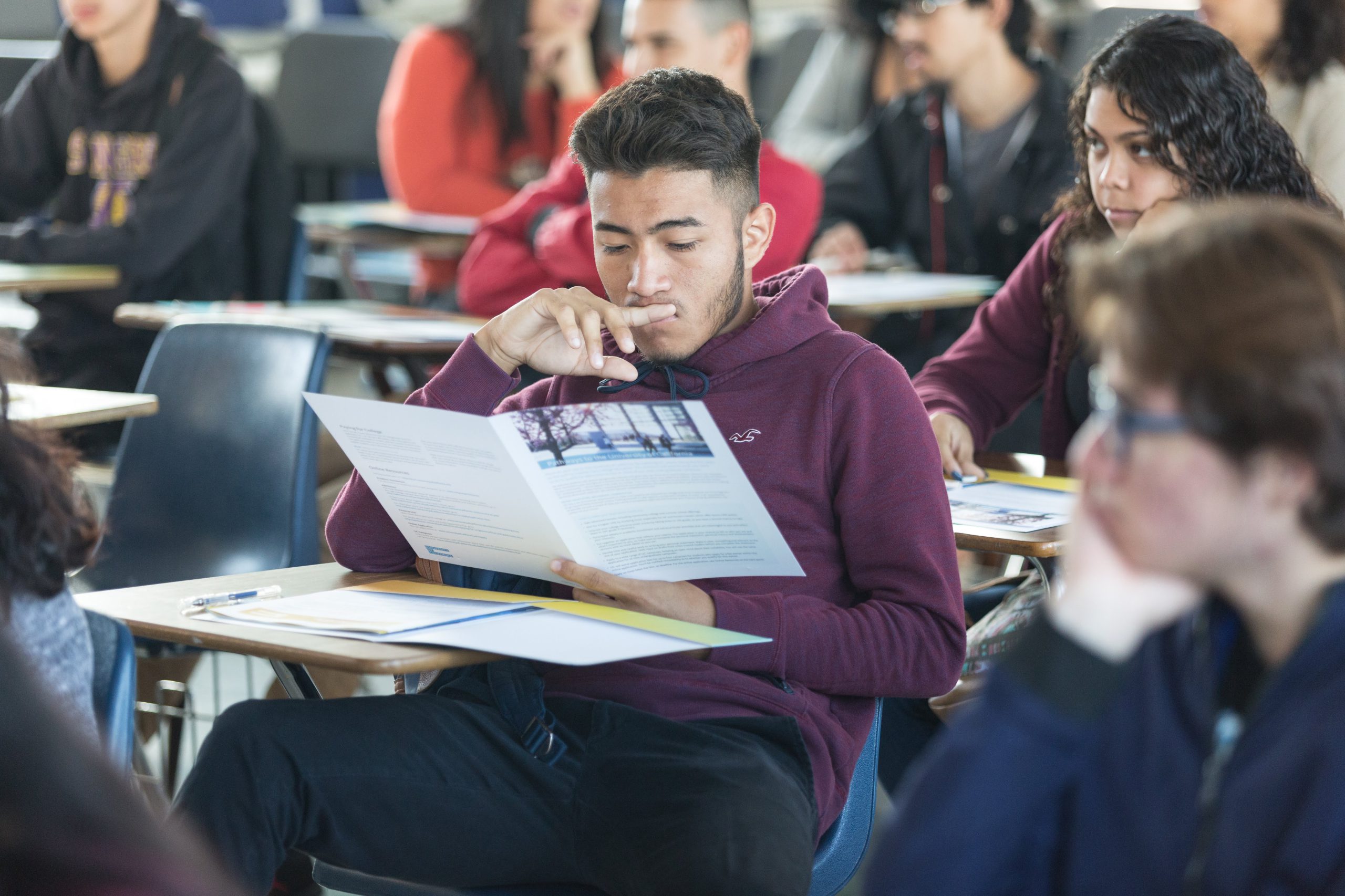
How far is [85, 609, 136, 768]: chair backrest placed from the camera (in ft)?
4.08

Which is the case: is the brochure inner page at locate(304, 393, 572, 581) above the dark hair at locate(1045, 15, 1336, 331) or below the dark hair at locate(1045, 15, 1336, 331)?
below

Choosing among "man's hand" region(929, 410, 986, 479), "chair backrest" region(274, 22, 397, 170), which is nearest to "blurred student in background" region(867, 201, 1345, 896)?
"man's hand" region(929, 410, 986, 479)

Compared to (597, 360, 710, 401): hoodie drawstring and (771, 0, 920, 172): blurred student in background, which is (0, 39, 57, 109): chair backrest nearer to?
(771, 0, 920, 172): blurred student in background

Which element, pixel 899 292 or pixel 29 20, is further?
pixel 29 20

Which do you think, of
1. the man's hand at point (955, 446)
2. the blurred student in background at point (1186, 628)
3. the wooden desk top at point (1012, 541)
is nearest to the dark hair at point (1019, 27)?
the man's hand at point (955, 446)

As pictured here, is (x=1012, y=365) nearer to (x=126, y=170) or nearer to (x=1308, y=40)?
(x=1308, y=40)

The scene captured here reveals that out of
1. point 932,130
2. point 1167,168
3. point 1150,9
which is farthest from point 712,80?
point 1150,9

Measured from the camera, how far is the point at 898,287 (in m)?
3.07

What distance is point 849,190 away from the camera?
12.4 ft

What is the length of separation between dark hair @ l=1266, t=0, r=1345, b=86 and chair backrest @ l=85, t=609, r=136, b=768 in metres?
2.53

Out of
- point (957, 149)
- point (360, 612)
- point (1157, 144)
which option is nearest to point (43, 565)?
point (360, 612)

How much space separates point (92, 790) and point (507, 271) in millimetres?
2740

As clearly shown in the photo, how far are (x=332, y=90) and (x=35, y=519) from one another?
4.88 m

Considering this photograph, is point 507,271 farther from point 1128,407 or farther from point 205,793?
point 1128,407
